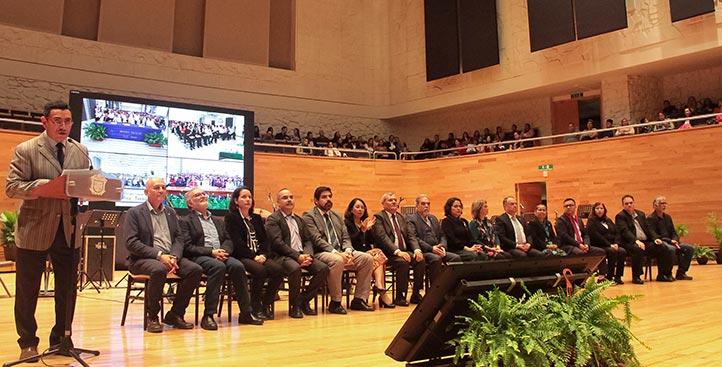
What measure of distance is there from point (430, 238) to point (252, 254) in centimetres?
225

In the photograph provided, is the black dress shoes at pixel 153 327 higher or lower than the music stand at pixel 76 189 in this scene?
lower

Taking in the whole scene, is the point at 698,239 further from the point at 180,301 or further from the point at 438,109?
the point at 180,301

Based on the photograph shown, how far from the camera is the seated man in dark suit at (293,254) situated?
526 centimetres

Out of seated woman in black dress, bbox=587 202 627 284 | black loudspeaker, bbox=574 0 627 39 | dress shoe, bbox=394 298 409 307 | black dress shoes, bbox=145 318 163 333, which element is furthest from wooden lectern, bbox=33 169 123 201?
black loudspeaker, bbox=574 0 627 39

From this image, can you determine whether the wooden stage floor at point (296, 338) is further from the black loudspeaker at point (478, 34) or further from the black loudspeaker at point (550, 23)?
the black loudspeaker at point (478, 34)

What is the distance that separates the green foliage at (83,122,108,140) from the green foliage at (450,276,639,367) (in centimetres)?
920

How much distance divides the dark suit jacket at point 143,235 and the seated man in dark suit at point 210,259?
0.37 feet

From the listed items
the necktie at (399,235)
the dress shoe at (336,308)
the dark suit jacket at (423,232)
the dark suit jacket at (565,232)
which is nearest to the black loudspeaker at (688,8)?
the dark suit jacket at (565,232)

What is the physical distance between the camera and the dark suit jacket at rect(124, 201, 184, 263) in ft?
15.0

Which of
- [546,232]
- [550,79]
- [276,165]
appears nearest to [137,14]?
[276,165]

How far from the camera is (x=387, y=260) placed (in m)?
6.09

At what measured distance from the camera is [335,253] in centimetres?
560

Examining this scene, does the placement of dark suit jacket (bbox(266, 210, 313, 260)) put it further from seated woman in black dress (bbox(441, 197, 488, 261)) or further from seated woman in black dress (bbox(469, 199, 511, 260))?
seated woman in black dress (bbox(469, 199, 511, 260))

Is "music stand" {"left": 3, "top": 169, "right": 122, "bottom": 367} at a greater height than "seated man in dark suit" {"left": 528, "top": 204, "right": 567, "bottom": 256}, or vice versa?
"music stand" {"left": 3, "top": 169, "right": 122, "bottom": 367}
